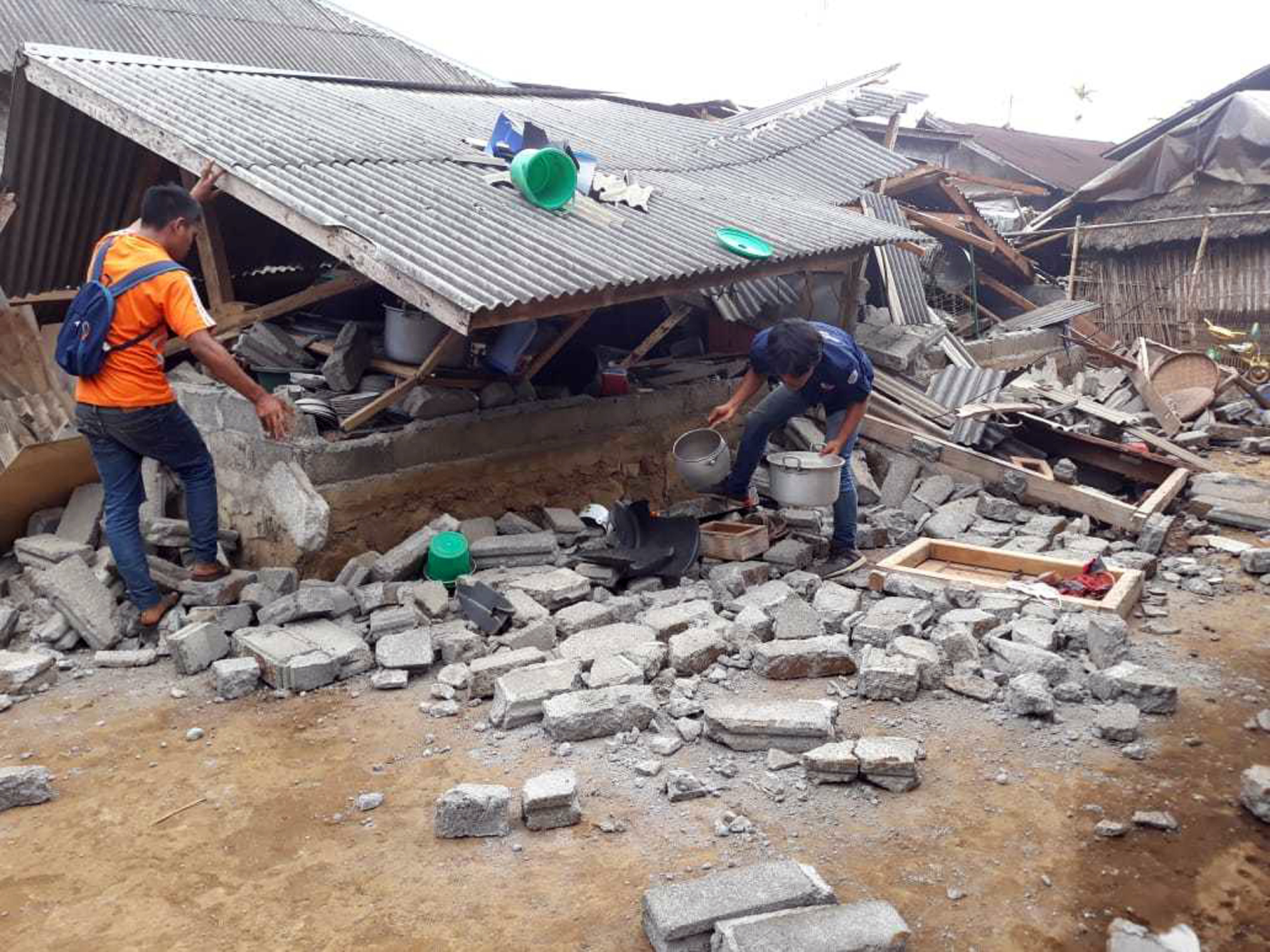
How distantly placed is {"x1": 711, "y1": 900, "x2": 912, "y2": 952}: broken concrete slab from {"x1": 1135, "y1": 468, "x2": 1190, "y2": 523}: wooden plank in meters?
5.29

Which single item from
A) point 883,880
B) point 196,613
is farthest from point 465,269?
point 883,880

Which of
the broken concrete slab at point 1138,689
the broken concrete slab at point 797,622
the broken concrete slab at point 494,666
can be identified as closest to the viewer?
the broken concrete slab at point 1138,689

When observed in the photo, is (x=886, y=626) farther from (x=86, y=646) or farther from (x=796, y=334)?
(x=86, y=646)

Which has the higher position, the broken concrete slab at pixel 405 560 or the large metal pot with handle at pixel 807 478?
the large metal pot with handle at pixel 807 478

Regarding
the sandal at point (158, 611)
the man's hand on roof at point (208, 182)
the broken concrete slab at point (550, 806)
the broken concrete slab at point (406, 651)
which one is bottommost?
the sandal at point (158, 611)

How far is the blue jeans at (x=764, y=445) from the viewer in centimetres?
645

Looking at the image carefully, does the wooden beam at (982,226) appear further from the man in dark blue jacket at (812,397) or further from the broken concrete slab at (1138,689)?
the broken concrete slab at (1138,689)

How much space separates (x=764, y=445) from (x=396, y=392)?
252 centimetres

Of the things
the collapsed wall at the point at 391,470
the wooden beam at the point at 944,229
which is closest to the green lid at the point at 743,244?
the collapsed wall at the point at 391,470

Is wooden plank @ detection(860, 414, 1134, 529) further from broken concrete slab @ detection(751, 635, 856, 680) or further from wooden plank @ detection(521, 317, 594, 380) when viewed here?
broken concrete slab @ detection(751, 635, 856, 680)

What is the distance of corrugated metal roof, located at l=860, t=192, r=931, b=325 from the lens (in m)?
11.2

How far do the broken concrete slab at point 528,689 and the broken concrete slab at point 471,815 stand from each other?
799 mm

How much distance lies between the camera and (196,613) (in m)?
5.38

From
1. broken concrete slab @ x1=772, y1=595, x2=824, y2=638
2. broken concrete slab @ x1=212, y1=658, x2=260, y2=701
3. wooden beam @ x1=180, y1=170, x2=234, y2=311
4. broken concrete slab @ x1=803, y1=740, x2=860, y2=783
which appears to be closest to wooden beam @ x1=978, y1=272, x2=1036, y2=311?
broken concrete slab @ x1=772, y1=595, x2=824, y2=638
